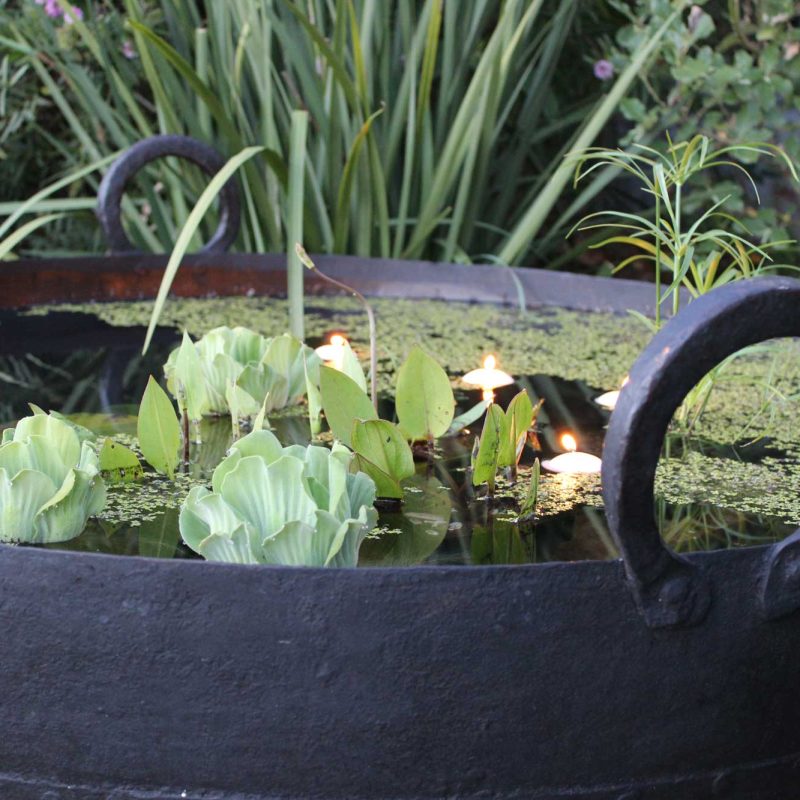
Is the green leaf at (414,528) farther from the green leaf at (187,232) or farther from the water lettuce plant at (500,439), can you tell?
the green leaf at (187,232)

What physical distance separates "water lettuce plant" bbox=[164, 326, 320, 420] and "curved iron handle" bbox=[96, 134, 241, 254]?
67 cm

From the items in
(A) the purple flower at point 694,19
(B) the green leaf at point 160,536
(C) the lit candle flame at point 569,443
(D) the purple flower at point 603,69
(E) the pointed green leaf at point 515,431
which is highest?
(A) the purple flower at point 694,19

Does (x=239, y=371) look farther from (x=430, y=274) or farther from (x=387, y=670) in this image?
(x=430, y=274)

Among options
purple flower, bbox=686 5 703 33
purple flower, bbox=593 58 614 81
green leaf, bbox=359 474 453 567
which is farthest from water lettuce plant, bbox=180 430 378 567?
purple flower, bbox=593 58 614 81

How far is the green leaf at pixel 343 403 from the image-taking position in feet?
3.51

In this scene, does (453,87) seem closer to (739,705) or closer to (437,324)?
(437,324)

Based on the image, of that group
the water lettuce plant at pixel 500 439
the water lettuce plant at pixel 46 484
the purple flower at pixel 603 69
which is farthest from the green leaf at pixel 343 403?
the purple flower at pixel 603 69

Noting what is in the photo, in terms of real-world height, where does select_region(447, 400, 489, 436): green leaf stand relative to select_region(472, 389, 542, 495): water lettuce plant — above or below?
below

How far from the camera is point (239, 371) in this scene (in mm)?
1294

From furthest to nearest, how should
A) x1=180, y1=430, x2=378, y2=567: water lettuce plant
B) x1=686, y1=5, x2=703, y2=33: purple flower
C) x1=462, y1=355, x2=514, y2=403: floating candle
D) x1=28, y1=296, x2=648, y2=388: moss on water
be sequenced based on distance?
x1=686, y1=5, x2=703, y2=33: purple flower, x1=28, y1=296, x2=648, y2=388: moss on water, x1=462, y1=355, x2=514, y2=403: floating candle, x1=180, y1=430, x2=378, y2=567: water lettuce plant

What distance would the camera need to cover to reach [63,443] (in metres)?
0.95

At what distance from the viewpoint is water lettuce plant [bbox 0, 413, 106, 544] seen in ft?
2.95

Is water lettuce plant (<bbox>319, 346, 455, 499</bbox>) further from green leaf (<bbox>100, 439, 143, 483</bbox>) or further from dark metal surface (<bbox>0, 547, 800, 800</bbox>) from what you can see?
dark metal surface (<bbox>0, 547, 800, 800</bbox>)

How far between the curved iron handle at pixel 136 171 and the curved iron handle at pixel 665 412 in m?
1.38
